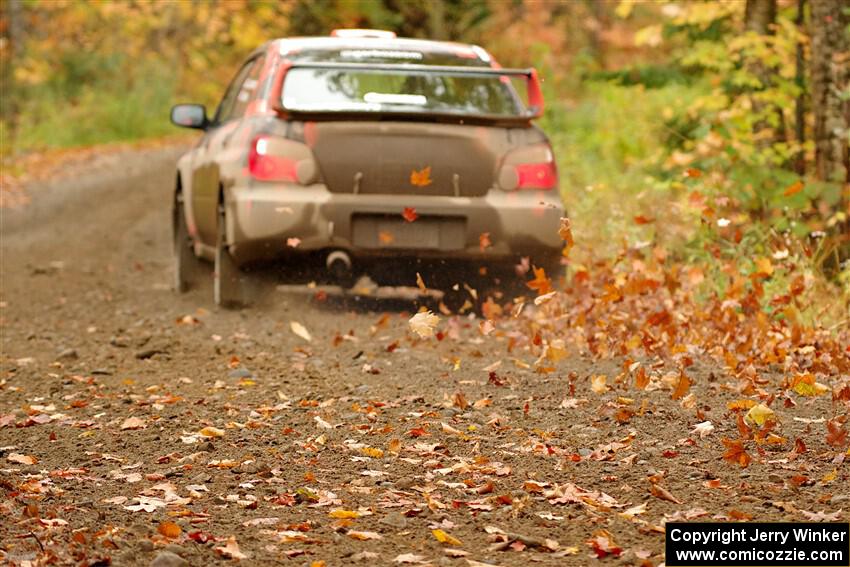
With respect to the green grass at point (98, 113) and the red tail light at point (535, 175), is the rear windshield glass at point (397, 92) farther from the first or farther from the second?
the green grass at point (98, 113)

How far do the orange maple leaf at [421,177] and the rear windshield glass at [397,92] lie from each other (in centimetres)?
41

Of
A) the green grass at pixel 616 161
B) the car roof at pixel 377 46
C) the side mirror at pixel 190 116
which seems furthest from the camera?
the green grass at pixel 616 161

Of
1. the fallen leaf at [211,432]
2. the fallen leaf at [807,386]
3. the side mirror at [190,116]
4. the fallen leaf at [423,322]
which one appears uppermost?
the side mirror at [190,116]

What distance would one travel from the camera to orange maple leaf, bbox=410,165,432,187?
8.53 meters

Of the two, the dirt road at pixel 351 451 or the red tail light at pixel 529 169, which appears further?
the red tail light at pixel 529 169

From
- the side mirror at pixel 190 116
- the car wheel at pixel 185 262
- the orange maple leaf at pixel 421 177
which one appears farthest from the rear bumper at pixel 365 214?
the car wheel at pixel 185 262

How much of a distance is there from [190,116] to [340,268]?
2.13 m

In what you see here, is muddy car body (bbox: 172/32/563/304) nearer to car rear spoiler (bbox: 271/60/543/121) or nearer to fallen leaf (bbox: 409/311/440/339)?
car rear spoiler (bbox: 271/60/543/121)

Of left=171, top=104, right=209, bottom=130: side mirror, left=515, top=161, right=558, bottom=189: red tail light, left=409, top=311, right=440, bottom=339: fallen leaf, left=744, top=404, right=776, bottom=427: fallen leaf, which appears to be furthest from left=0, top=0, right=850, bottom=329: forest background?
left=171, top=104, right=209, bottom=130: side mirror

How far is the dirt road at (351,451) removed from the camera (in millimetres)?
4324

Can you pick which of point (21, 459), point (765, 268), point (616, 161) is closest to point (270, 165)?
point (765, 268)

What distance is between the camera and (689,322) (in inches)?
309

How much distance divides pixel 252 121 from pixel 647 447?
4415 mm

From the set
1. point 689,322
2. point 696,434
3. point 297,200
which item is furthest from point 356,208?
point 696,434
